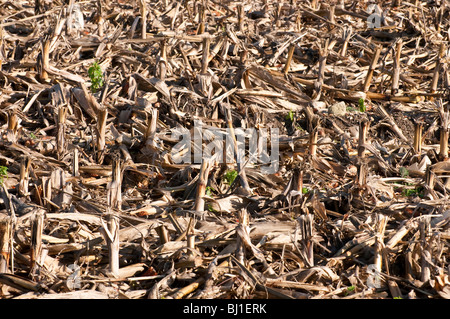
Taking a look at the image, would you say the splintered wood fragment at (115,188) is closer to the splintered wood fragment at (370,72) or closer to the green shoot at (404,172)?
the green shoot at (404,172)

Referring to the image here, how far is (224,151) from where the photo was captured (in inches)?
220

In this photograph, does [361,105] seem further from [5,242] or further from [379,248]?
[5,242]

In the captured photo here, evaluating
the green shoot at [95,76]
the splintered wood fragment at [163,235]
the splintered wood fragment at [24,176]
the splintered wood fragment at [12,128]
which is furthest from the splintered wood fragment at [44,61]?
the splintered wood fragment at [163,235]

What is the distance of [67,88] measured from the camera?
6148 mm

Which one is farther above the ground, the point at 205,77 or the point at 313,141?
the point at 205,77

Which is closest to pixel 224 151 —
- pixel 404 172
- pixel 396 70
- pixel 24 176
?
pixel 404 172

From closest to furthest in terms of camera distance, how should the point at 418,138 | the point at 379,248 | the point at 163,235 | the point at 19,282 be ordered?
1. the point at 19,282
2. the point at 379,248
3. the point at 163,235
4. the point at 418,138

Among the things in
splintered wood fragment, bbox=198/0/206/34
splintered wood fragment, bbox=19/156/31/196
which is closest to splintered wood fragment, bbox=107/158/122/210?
splintered wood fragment, bbox=19/156/31/196

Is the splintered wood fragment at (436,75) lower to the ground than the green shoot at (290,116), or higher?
higher

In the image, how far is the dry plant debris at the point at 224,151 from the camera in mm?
4133

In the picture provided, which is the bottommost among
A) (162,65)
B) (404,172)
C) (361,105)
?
(404,172)

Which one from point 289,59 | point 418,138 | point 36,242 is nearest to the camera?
point 36,242

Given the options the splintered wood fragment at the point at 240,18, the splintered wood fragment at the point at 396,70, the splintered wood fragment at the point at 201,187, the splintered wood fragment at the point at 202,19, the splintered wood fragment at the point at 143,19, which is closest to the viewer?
the splintered wood fragment at the point at 201,187

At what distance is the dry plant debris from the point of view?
163 inches
